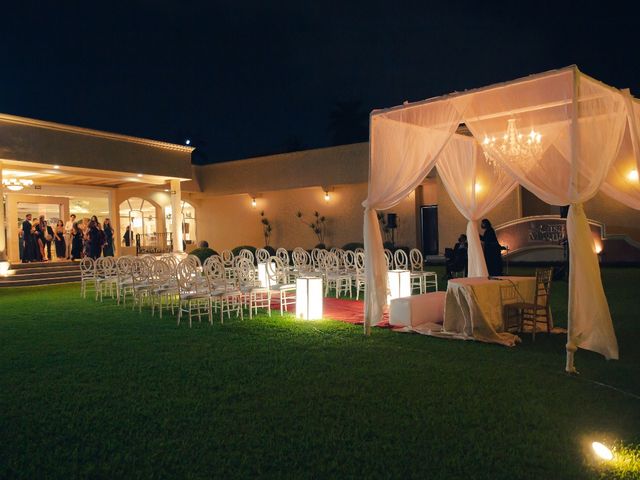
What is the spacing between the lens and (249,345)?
20.6 ft

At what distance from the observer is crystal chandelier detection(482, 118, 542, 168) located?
6.01 m

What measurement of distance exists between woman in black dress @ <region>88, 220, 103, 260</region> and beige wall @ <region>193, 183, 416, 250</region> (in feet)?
26.1

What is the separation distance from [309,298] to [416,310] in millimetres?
1677

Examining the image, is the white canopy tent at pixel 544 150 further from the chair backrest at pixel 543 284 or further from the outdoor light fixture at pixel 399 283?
the outdoor light fixture at pixel 399 283

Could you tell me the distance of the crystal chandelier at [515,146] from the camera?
6015mm

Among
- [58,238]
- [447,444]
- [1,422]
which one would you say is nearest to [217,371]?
[1,422]

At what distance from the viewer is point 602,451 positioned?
309 centimetres

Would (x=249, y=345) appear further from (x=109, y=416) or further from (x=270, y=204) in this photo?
(x=270, y=204)

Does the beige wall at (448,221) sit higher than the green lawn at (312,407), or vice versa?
the beige wall at (448,221)

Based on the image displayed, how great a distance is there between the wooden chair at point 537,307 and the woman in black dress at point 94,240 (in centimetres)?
1376

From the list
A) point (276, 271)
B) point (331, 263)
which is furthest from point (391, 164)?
point (331, 263)

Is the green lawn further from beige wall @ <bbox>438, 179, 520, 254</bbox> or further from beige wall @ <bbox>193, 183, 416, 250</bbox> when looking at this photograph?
beige wall @ <bbox>193, 183, 416, 250</bbox>

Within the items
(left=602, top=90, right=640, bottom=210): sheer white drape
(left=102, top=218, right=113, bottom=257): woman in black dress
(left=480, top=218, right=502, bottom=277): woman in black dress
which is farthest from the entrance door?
(left=602, top=90, right=640, bottom=210): sheer white drape

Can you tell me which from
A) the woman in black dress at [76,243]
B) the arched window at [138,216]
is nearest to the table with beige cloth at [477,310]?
the woman in black dress at [76,243]
